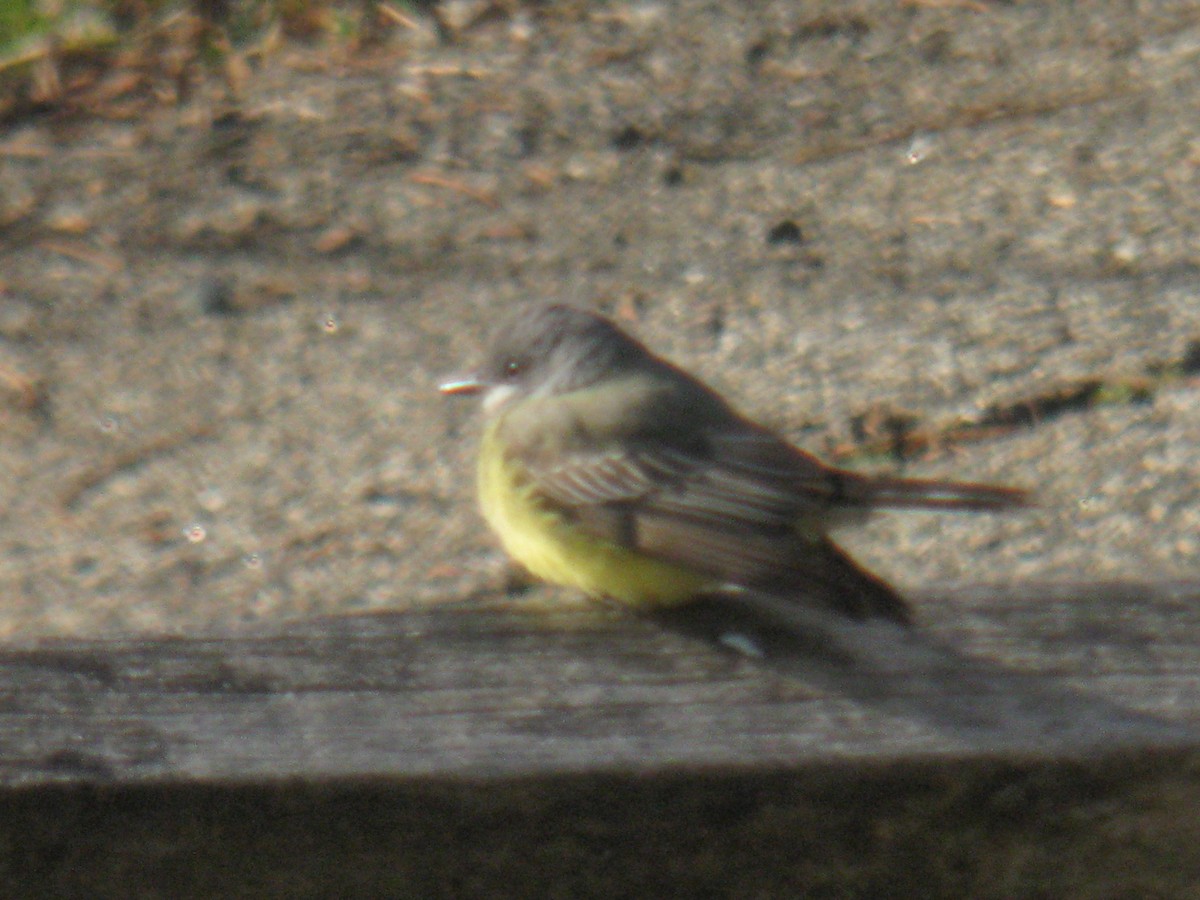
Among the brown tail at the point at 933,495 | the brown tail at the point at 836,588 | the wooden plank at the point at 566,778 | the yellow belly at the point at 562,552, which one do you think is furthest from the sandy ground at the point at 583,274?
the wooden plank at the point at 566,778

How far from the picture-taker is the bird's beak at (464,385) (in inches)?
146

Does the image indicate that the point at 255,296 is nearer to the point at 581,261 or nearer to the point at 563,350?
the point at 581,261

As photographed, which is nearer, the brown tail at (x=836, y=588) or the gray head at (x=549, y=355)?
the brown tail at (x=836, y=588)

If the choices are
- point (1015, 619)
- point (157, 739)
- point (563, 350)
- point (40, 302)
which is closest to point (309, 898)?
point (157, 739)

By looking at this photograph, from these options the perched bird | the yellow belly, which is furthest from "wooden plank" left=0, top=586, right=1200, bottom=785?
the yellow belly

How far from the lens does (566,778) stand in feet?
5.87

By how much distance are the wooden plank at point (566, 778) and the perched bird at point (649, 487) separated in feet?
0.86

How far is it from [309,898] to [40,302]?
296 cm

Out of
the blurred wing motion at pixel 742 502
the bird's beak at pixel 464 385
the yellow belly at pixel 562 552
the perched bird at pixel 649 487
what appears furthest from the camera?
the bird's beak at pixel 464 385

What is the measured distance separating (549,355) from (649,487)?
2.38 ft

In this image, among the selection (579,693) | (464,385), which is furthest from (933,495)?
(464,385)

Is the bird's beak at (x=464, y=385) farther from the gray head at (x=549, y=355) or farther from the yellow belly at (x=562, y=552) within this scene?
the yellow belly at (x=562, y=552)

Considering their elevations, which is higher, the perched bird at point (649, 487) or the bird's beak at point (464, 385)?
the perched bird at point (649, 487)

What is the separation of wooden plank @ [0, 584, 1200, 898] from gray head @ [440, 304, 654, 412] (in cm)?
152
